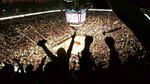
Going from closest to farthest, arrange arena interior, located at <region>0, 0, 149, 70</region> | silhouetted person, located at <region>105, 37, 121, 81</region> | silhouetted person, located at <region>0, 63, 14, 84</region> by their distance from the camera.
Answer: silhouetted person, located at <region>0, 63, 14, 84</region>
silhouetted person, located at <region>105, 37, 121, 81</region>
arena interior, located at <region>0, 0, 149, 70</region>

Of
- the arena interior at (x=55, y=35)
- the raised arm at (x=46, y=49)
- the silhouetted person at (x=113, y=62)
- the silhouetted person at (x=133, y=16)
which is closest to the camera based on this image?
the silhouetted person at (x=133, y=16)

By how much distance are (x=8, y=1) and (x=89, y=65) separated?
4.34 meters

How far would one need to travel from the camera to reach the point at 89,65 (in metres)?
3.04

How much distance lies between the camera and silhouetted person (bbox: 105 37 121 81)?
2883 millimetres

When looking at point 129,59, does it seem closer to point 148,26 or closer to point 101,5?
point 148,26

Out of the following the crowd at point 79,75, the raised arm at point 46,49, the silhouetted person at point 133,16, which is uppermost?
the silhouetted person at point 133,16

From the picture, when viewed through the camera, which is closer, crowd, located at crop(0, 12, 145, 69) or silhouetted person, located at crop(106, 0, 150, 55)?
silhouetted person, located at crop(106, 0, 150, 55)

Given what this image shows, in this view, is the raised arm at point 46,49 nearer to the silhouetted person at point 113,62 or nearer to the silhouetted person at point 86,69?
the silhouetted person at point 86,69

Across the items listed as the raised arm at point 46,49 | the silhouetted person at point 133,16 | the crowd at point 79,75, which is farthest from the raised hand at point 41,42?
the silhouetted person at point 133,16

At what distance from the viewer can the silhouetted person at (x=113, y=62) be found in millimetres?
2883

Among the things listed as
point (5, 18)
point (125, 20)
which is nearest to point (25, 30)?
point (5, 18)

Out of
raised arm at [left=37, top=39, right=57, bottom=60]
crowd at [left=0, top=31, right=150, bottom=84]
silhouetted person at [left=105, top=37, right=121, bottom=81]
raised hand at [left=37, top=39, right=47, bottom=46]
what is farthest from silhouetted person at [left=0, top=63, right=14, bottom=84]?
raised hand at [left=37, top=39, right=47, bottom=46]

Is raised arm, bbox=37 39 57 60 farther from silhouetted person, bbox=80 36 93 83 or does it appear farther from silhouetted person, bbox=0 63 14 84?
silhouetted person, bbox=0 63 14 84

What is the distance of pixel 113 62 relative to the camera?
334cm
